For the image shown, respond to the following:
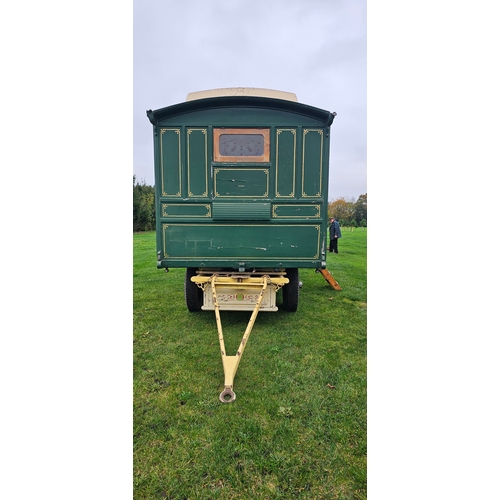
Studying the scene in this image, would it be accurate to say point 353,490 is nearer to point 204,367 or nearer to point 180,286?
point 204,367

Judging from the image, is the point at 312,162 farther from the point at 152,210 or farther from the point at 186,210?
the point at 152,210

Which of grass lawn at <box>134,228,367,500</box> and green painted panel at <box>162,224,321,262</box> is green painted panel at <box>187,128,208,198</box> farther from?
grass lawn at <box>134,228,367,500</box>

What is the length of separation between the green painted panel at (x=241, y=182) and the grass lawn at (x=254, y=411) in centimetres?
219

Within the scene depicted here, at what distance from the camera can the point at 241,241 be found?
3873 mm

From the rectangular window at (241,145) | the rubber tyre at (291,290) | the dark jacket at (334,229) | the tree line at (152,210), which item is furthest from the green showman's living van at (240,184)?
the tree line at (152,210)

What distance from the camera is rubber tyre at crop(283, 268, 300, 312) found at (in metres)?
4.38

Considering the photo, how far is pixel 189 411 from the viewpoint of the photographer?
7.73ft

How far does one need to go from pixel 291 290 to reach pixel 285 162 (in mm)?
2248

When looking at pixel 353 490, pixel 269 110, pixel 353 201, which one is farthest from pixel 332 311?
pixel 353 201

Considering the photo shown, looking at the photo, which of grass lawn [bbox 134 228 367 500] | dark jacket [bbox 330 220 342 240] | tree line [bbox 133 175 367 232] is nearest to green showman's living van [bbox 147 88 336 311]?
grass lawn [bbox 134 228 367 500]

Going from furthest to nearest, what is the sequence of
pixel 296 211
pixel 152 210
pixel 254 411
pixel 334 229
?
pixel 152 210 < pixel 334 229 < pixel 296 211 < pixel 254 411

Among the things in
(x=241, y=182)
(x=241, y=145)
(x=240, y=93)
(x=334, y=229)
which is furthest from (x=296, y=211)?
(x=334, y=229)

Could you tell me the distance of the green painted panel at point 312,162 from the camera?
3689 mm

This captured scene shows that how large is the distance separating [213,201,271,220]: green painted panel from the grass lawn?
1829 mm
